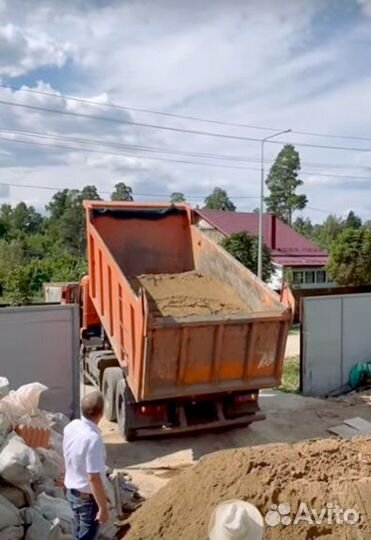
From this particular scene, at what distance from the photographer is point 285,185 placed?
54.4 meters

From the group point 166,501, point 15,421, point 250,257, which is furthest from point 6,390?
point 250,257

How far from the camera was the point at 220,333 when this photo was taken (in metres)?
7.62

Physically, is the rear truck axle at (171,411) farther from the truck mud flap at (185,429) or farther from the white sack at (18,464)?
the white sack at (18,464)

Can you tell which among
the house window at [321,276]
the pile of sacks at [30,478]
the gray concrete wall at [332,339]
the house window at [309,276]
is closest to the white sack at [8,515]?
the pile of sacks at [30,478]

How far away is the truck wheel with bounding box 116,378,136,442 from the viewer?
805cm

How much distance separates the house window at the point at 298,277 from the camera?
107ft

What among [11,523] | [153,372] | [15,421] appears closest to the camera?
[11,523]

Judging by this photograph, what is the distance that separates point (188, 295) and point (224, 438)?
2079 millimetres

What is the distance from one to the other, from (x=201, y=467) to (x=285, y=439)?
12.0 feet

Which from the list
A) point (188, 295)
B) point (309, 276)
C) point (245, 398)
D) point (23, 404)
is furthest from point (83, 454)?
point (309, 276)

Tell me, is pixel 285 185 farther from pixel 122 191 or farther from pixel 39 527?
pixel 39 527

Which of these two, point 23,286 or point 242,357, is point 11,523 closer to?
point 242,357

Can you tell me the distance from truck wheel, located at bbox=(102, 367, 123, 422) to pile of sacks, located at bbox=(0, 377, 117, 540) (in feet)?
6.70

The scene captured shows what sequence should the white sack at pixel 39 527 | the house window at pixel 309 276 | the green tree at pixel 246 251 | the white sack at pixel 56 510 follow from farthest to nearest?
the house window at pixel 309 276, the green tree at pixel 246 251, the white sack at pixel 56 510, the white sack at pixel 39 527
